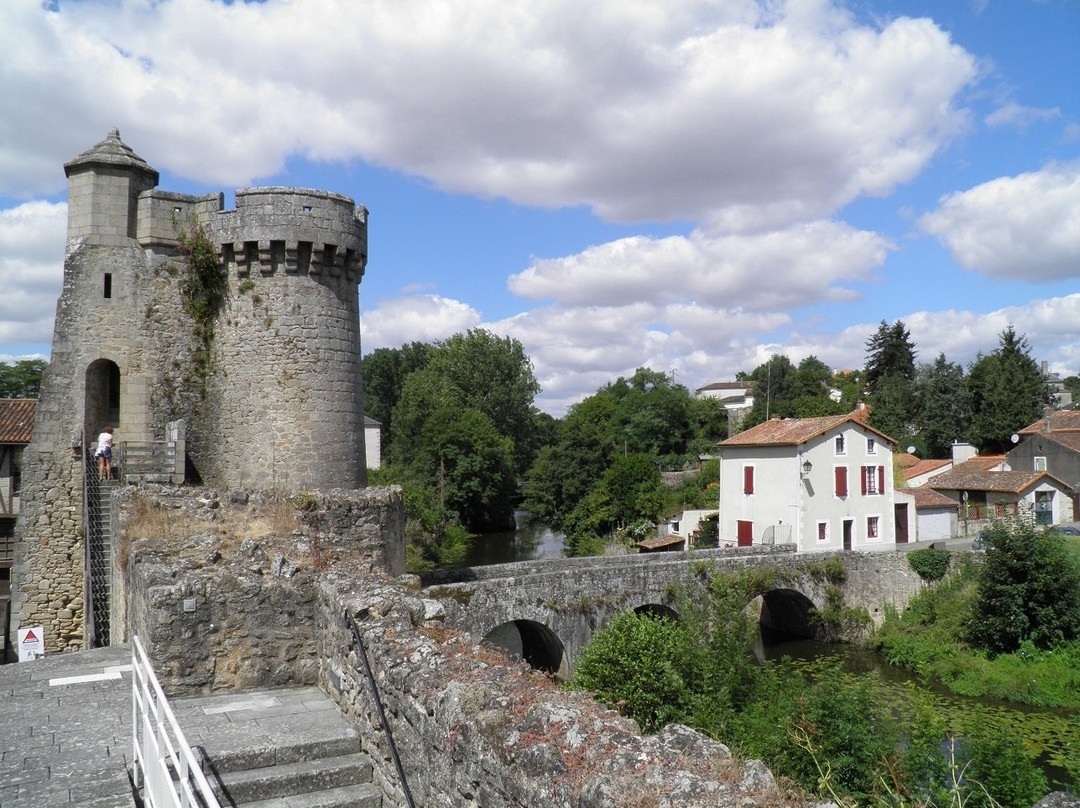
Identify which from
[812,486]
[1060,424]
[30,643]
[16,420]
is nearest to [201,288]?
[30,643]

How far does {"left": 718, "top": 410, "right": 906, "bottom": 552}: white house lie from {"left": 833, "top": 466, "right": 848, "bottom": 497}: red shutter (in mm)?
39

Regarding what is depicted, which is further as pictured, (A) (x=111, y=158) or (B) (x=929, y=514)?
(B) (x=929, y=514)

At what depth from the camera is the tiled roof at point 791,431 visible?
97.1 feet

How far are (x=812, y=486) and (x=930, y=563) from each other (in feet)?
15.7

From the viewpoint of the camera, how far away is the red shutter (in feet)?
98.8

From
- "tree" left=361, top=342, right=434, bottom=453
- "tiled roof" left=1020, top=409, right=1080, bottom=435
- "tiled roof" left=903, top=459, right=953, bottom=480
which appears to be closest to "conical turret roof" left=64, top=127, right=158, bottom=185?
"tiled roof" left=903, top=459, right=953, bottom=480

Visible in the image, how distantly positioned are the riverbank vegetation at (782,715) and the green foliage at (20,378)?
2242 inches

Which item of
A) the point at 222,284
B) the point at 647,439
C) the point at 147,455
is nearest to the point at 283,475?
the point at 147,455

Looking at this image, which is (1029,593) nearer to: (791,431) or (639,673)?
(791,431)

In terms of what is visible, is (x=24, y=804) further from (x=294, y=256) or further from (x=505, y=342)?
(x=505, y=342)

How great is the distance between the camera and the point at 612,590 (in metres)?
21.2

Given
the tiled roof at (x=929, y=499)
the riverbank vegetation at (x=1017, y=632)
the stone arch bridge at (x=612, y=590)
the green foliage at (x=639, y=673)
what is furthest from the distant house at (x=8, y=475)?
the tiled roof at (x=929, y=499)

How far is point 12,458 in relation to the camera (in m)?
22.2

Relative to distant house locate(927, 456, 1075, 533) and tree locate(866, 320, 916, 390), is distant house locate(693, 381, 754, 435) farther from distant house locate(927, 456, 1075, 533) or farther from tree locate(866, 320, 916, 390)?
distant house locate(927, 456, 1075, 533)
